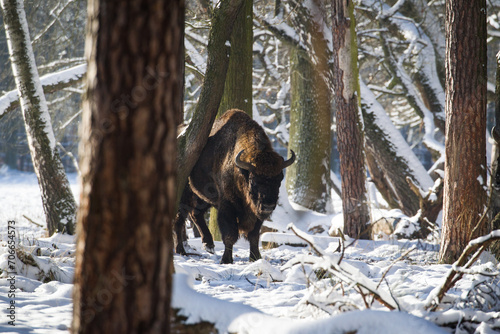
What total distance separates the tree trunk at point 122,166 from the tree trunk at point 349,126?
249 inches

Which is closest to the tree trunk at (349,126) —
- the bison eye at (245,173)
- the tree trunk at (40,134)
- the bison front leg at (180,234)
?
the bison eye at (245,173)

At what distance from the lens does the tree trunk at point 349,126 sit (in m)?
7.71

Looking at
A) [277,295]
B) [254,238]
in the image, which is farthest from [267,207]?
[277,295]

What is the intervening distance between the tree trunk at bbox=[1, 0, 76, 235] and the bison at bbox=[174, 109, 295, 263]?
170cm

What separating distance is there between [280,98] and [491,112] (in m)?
14.8

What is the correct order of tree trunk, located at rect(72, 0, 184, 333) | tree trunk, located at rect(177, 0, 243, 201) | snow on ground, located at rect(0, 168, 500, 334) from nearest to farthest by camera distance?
tree trunk, located at rect(72, 0, 184, 333) < snow on ground, located at rect(0, 168, 500, 334) < tree trunk, located at rect(177, 0, 243, 201)

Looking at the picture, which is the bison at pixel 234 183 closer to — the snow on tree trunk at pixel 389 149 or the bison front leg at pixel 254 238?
the bison front leg at pixel 254 238

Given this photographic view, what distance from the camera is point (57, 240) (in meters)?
6.11

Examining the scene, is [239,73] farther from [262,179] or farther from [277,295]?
[277,295]

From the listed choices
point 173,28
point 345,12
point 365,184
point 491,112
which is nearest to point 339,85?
point 345,12

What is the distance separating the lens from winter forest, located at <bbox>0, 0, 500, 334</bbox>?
167 centimetres

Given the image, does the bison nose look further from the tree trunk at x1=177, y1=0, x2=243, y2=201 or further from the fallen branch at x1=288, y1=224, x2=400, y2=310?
the fallen branch at x1=288, y1=224, x2=400, y2=310

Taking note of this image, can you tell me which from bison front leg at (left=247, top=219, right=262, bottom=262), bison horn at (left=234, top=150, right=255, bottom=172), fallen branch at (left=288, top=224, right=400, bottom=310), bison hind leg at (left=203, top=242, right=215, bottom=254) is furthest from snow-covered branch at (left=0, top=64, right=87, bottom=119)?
fallen branch at (left=288, top=224, right=400, bottom=310)

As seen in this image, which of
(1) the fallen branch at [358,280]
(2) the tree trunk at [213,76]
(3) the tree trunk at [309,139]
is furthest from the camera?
(3) the tree trunk at [309,139]
